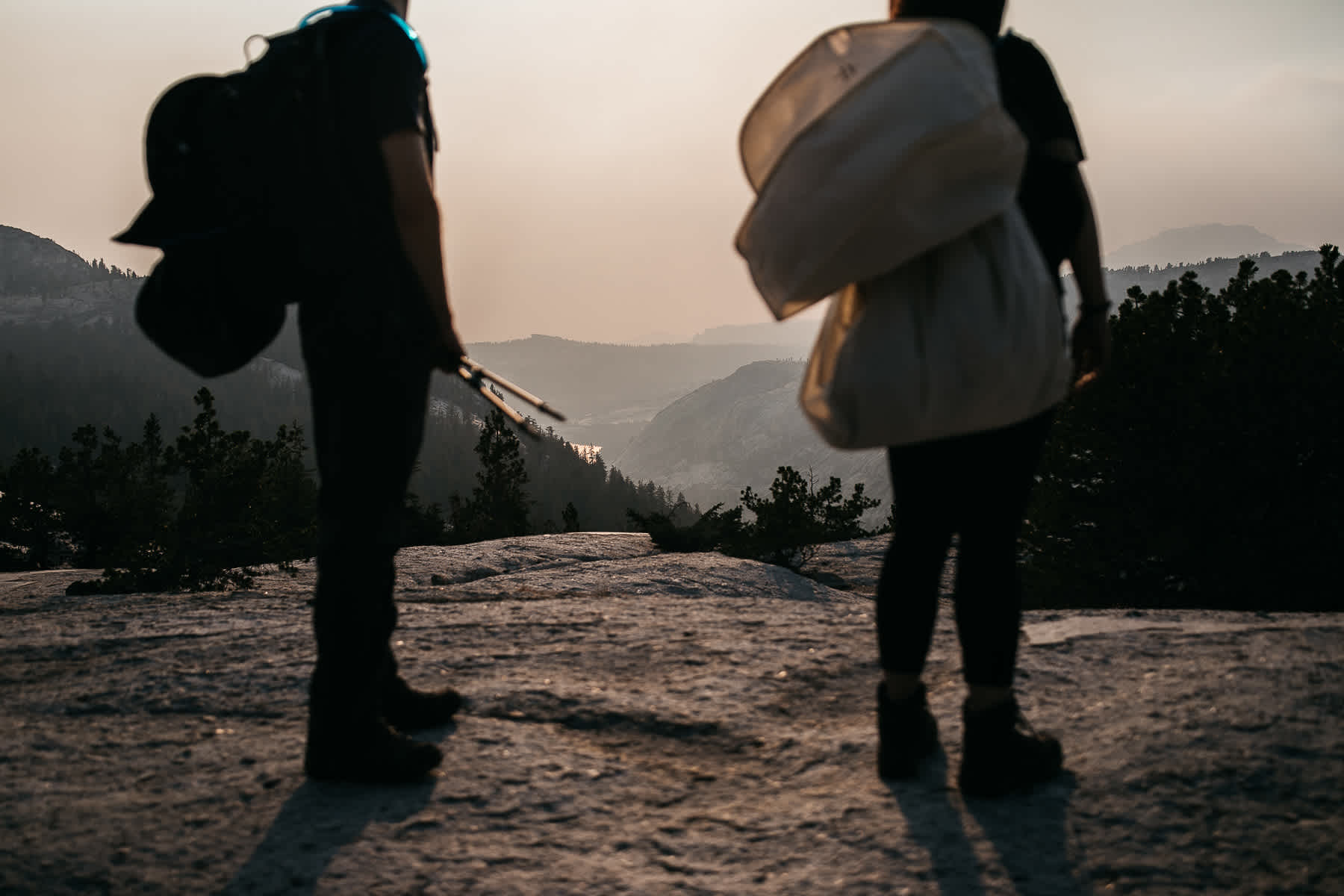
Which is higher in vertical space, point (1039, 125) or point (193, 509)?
point (1039, 125)

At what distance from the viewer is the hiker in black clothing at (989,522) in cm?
196

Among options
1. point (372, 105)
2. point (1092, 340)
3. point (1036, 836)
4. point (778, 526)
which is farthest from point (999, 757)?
point (778, 526)

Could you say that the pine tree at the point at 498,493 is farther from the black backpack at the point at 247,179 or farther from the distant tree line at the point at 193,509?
the black backpack at the point at 247,179

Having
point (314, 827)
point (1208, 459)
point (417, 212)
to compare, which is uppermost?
point (417, 212)

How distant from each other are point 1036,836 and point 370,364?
1.90 m

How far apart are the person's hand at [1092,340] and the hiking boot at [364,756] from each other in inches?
82.3

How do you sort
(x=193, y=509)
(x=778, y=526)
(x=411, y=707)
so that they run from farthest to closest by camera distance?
(x=778, y=526)
(x=193, y=509)
(x=411, y=707)

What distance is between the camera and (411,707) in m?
2.59

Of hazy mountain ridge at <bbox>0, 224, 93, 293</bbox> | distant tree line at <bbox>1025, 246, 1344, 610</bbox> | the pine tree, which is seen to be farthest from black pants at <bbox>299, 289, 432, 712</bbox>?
hazy mountain ridge at <bbox>0, 224, 93, 293</bbox>

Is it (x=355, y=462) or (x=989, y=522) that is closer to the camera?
(x=989, y=522)

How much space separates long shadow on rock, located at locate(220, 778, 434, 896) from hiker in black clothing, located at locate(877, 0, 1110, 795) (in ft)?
4.21

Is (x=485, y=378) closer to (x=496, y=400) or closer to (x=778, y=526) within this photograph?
(x=496, y=400)

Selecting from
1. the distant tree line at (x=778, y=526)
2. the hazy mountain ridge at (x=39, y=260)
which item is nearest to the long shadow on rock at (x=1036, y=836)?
the distant tree line at (x=778, y=526)

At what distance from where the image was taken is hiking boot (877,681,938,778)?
2168 millimetres
